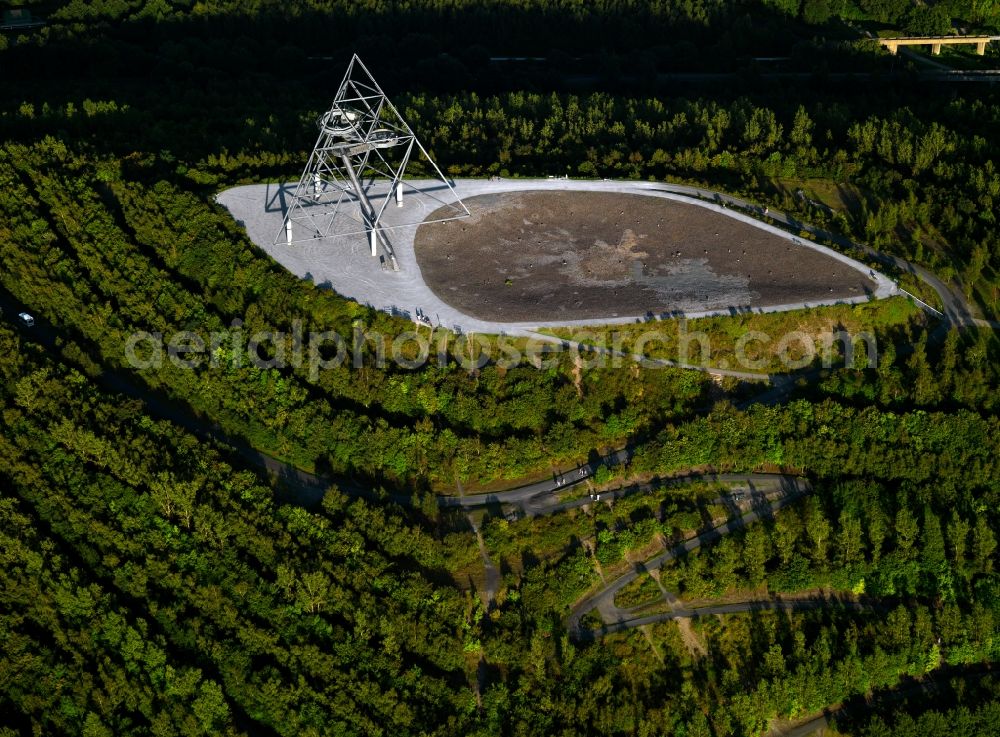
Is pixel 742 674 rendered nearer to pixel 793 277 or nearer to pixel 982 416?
pixel 982 416

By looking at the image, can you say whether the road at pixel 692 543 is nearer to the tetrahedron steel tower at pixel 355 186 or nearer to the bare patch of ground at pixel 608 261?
the bare patch of ground at pixel 608 261

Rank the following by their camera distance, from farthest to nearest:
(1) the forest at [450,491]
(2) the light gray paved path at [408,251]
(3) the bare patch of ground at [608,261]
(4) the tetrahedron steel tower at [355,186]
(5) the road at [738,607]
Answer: (4) the tetrahedron steel tower at [355,186]
(3) the bare patch of ground at [608,261]
(2) the light gray paved path at [408,251]
(5) the road at [738,607]
(1) the forest at [450,491]

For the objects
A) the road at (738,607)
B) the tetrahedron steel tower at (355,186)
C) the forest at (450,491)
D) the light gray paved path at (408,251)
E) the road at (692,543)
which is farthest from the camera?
the tetrahedron steel tower at (355,186)

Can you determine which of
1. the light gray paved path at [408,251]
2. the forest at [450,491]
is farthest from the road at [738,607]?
the light gray paved path at [408,251]

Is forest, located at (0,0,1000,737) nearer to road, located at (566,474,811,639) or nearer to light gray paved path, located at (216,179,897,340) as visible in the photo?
road, located at (566,474,811,639)

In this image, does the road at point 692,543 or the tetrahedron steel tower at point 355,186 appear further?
the tetrahedron steel tower at point 355,186

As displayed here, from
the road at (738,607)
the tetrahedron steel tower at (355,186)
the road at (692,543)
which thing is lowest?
the road at (738,607)

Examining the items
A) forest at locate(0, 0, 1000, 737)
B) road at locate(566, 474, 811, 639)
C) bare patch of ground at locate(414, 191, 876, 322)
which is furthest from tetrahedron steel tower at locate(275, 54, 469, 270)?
road at locate(566, 474, 811, 639)
